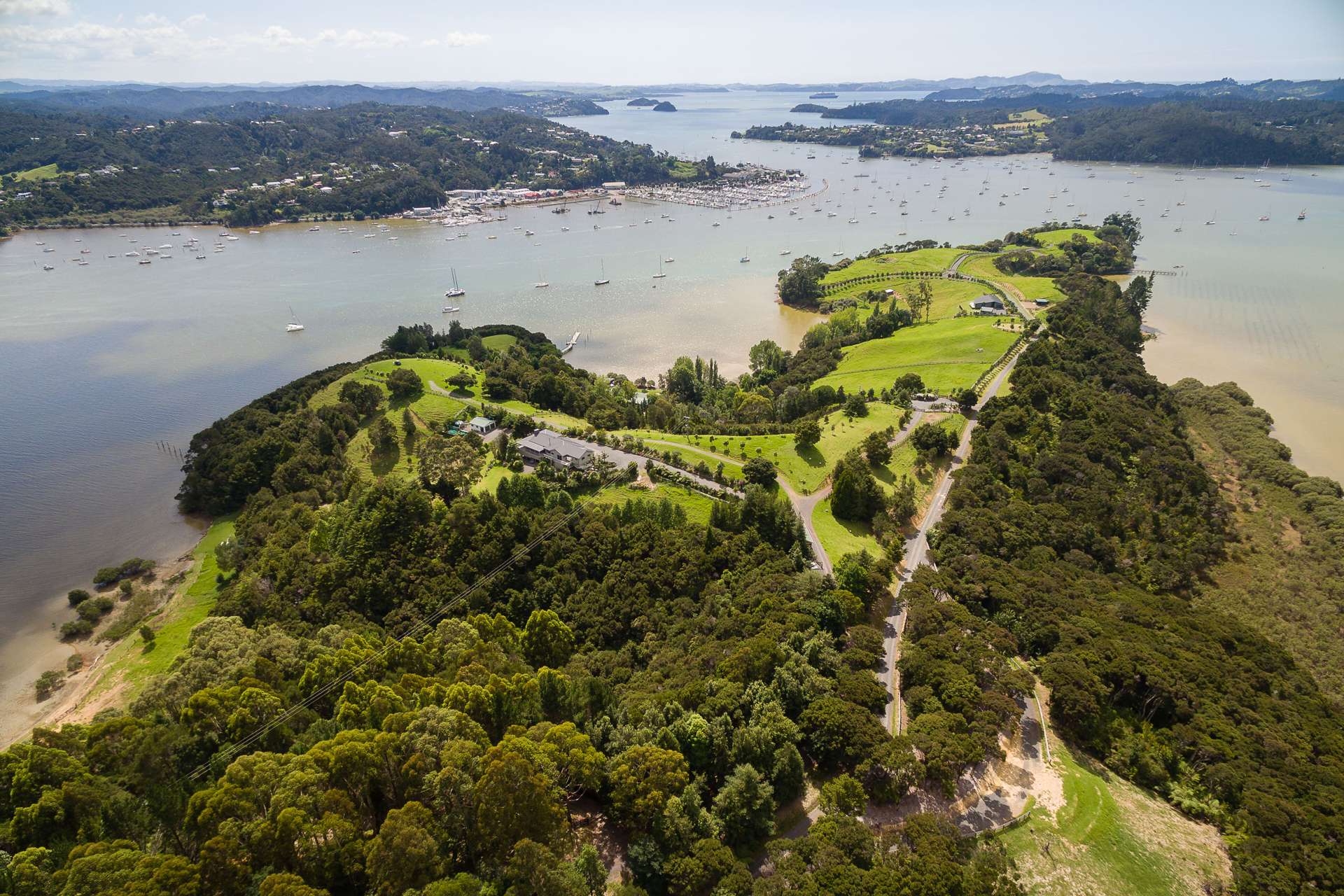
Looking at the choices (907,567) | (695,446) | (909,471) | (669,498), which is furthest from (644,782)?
(909,471)

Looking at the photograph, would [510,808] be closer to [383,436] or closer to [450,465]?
[450,465]

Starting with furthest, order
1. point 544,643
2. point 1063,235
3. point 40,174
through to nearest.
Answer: point 40,174 → point 1063,235 → point 544,643

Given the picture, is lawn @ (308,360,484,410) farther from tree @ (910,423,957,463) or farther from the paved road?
the paved road

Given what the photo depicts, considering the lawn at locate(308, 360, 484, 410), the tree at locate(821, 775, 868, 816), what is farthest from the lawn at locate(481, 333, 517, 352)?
the tree at locate(821, 775, 868, 816)

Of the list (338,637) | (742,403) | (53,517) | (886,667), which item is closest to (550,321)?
(742,403)

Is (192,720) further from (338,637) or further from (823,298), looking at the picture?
(823,298)

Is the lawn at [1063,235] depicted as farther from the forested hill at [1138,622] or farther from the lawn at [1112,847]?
the lawn at [1112,847]
